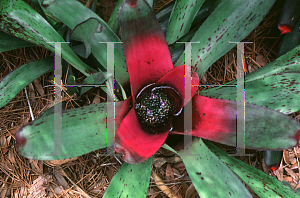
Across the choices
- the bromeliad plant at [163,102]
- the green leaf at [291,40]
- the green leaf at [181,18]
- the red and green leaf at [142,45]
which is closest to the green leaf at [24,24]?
the bromeliad plant at [163,102]

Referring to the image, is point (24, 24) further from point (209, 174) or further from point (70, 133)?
point (209, 174)

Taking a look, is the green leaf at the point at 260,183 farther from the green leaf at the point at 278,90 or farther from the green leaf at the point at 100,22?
the green leaf at the point at 100,22

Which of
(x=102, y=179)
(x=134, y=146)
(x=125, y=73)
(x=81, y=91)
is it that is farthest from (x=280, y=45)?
(x=102, y=179)

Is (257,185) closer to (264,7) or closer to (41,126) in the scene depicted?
(264,7)

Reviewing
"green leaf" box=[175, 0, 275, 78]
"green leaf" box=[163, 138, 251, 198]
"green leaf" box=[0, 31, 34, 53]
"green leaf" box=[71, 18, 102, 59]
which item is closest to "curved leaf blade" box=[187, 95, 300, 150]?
"green leaf" box=[163, 138, 251, 198]

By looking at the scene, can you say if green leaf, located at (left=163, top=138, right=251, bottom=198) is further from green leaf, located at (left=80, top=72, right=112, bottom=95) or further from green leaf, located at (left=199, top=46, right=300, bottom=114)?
green leaf, located at (left=80, top=72, right=112, bottom=95)
